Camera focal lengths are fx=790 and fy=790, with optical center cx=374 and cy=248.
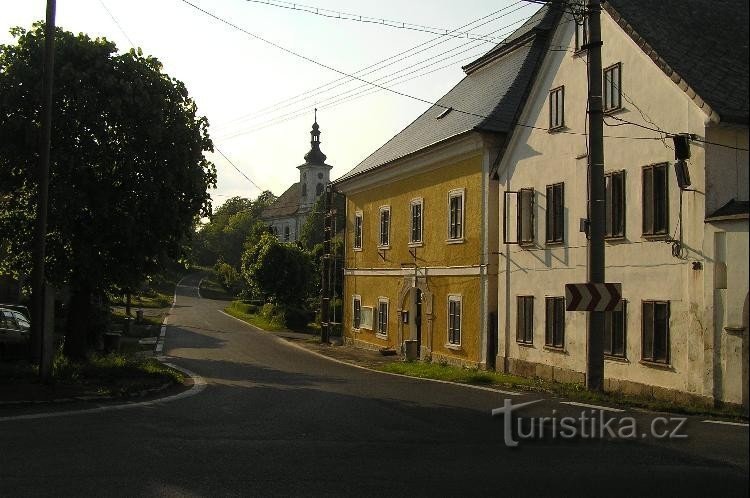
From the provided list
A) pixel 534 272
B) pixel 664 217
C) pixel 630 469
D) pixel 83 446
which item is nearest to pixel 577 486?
pixel 630 469

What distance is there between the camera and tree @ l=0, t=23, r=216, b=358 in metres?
19.1

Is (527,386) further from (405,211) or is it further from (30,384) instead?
(405,211)

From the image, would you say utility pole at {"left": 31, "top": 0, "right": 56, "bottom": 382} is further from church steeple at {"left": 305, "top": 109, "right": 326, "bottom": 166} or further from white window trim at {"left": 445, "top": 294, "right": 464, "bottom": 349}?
church steeple at {"left": 305, "top": 109, "right": 326, "bottom": 166}

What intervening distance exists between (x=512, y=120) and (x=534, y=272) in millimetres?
4803

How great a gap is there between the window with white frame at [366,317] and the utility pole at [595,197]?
2024cm

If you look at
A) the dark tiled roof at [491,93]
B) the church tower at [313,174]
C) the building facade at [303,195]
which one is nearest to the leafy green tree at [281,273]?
the dark tiled roof at [491,93]

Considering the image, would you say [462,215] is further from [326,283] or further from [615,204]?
[326,283]

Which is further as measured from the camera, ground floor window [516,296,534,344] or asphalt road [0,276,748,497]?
ground floor window [516,296,534,344]

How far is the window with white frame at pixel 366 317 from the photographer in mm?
34938

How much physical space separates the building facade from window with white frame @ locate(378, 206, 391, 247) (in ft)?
247

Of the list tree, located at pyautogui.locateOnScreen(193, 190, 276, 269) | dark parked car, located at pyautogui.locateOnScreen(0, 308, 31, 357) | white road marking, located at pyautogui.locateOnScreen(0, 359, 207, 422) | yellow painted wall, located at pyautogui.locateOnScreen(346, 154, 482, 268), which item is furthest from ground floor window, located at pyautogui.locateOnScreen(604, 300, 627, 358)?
tree, located at pyautogui.locateOnScreen(193, 190, 276, 269)

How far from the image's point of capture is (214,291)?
98.6m

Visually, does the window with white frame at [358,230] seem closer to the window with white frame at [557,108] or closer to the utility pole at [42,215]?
the window with white frame at [557,108]

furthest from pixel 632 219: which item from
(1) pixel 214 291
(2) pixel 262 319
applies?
(1) pixel 214 291
